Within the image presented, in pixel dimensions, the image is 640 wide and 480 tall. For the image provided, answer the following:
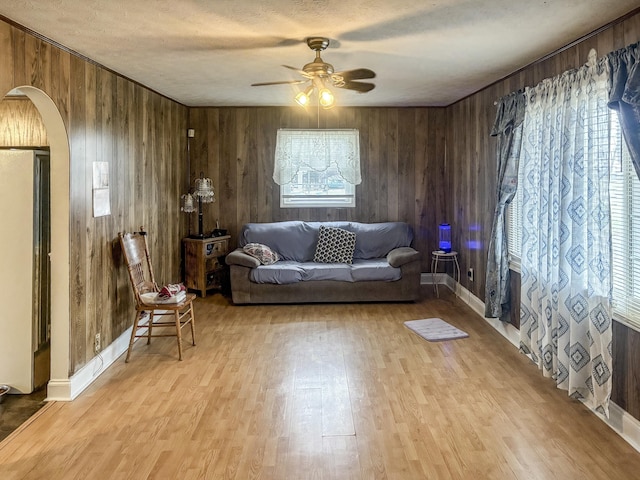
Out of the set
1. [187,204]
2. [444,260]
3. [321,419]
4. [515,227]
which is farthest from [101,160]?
[444,260]

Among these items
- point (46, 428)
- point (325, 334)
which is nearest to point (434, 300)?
point (325, 334)

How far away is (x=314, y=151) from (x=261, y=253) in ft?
5.42

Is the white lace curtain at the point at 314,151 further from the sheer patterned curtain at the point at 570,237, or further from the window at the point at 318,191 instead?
the sheer patterned curtain at the point at 570,237

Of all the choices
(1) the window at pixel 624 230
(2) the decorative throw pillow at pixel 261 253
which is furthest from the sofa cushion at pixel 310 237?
(1) the window at pixel 624 230

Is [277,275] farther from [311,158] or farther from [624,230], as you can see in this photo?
[624,230]

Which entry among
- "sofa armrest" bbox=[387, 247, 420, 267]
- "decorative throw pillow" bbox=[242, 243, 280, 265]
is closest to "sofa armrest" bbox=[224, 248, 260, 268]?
"decorative throw pillow" bbox=[242, 243, 280, 265]

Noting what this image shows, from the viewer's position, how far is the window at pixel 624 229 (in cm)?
Answer: 293

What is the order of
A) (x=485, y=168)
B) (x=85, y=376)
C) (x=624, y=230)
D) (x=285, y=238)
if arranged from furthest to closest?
(x=285, y=238)
(x=485, y=168)
(x=85, y=376)
(x=624, y=230)

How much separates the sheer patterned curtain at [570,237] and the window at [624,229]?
68mm

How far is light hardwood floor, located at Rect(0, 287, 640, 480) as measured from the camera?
261cm

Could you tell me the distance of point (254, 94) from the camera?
582 centimetres

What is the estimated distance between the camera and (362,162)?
6945 millimetres

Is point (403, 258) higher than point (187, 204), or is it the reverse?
point (187, 204)

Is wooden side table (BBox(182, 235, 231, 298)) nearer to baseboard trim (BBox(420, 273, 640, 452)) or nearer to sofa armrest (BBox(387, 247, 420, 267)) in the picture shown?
sofa armrest (BBox(387, 247, 420, 267))
